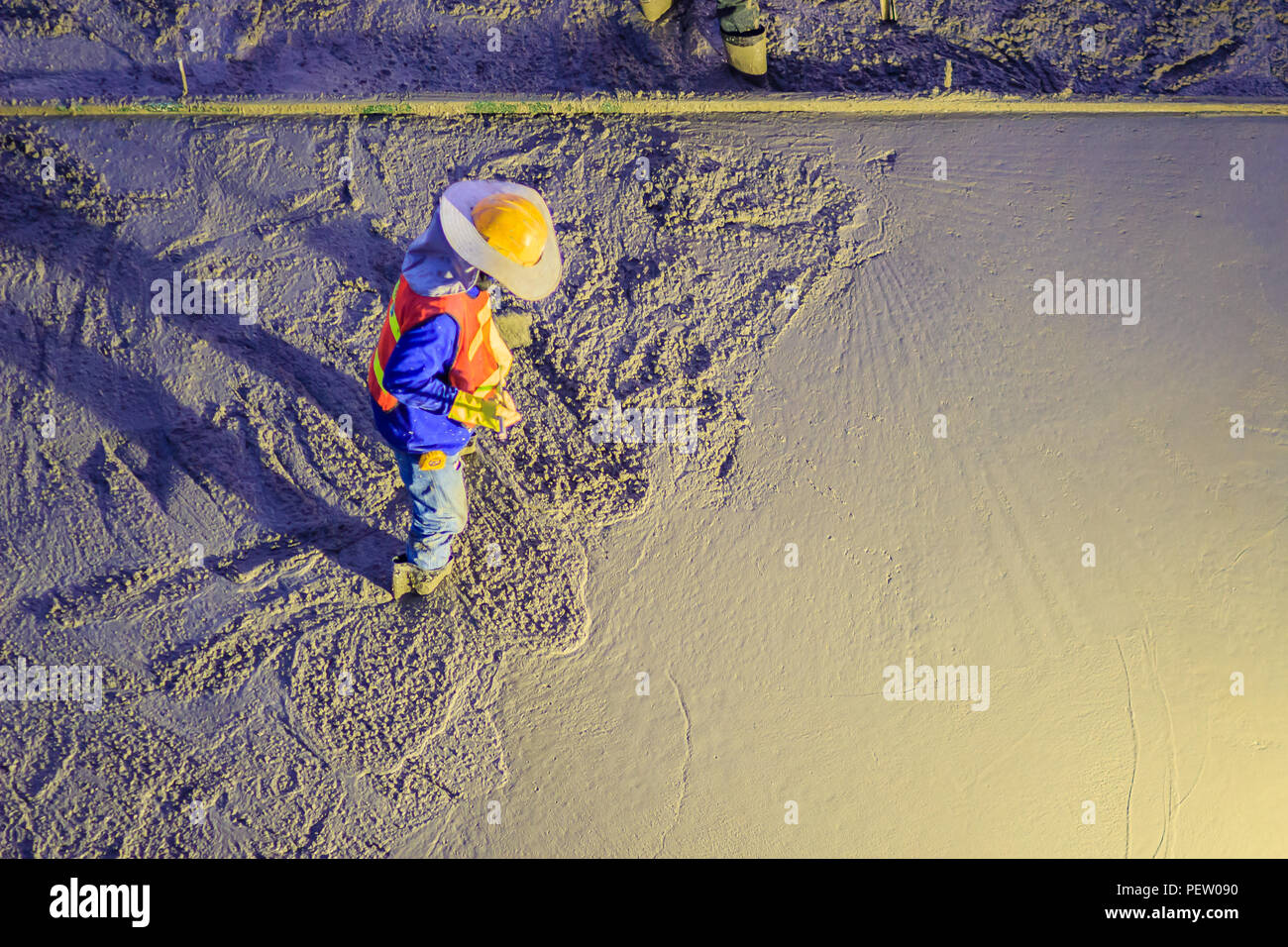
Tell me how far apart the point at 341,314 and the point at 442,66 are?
129 cm

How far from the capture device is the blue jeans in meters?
2.70

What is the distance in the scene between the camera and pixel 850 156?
11.8ft

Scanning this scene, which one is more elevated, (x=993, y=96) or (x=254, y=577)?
(x=993, y=96)

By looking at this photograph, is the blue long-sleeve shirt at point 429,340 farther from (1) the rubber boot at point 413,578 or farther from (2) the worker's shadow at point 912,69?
(2) the worker's shadow at point 912,69

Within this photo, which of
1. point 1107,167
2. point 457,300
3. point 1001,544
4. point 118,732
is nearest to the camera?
point 457,300

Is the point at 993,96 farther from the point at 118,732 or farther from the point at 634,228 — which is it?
the point at 118,732

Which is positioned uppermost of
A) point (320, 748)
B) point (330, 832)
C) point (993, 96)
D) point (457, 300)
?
point (993, 96)

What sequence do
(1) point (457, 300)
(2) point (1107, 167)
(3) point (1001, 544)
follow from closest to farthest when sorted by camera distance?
(1) point (457, 300) < (3) point (1001, 544) < (2) point (1107, 167)

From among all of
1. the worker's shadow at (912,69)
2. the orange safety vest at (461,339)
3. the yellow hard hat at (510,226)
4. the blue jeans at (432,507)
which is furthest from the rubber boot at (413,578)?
the worker's shadow at (912,69)

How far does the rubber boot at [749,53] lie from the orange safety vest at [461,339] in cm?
196

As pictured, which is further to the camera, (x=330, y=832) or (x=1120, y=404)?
(x=1120, y=404)

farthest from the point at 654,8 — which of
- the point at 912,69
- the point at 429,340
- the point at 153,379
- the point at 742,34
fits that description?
the point at 153,379

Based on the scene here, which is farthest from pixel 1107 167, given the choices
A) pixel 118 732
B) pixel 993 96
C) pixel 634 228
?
pixel 118 732

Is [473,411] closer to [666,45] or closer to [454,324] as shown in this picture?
[454,324]
